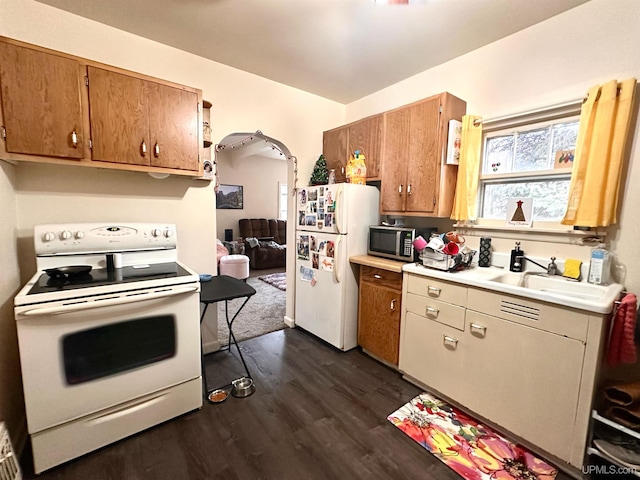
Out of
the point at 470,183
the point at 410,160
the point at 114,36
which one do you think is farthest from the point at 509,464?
the point at 114,36

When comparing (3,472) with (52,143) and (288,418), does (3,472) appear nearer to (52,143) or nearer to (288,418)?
(288,418)

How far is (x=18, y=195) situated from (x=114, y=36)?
4.33 feet

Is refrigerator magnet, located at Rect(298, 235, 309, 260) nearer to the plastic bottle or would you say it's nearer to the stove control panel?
the stove control panel

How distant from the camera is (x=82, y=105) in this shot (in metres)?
1.73

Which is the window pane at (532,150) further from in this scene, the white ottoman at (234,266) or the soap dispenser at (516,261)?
the white ottoman at (234,266)

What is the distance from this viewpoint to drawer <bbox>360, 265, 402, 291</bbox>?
2316mm

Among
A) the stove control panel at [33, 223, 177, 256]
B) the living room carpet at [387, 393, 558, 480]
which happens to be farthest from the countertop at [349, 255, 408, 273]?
the stove control panel at [33, 223, 177, 256]

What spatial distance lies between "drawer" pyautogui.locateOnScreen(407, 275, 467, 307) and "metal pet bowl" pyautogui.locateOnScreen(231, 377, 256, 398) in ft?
4.64

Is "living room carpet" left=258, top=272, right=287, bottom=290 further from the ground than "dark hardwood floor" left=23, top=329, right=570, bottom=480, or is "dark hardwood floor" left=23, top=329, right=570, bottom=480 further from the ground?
"living room carpet" left=258, top=272, right=287, bottom=290

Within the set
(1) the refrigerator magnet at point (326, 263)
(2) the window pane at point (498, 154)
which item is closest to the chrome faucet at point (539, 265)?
(2) the window pane at point (498, 154)

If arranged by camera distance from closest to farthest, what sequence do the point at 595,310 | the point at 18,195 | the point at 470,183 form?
the point at 595,310
the point at 18,195
the point at 470,183

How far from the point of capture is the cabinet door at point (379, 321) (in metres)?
2.35

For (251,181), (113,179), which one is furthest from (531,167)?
(251,181)

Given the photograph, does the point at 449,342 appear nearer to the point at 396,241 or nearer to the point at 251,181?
the point at 396,241
